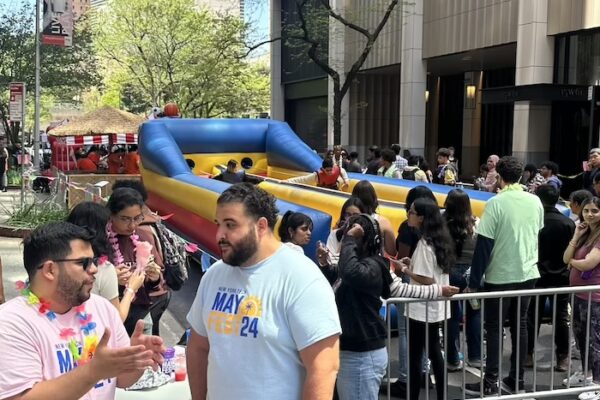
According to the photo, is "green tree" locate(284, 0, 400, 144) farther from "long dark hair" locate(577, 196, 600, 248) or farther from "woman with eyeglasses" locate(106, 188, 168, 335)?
"woman with eyeglasses" locate(106, 188, 168, 335)

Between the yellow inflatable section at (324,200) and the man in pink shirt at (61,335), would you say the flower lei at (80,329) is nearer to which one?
the man in pink shirt at (61,335)

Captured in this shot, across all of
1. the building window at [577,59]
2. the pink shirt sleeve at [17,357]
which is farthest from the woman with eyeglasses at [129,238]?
the building window at [577,59]

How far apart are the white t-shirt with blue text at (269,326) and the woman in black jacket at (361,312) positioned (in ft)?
3.45

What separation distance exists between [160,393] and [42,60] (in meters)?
28.9

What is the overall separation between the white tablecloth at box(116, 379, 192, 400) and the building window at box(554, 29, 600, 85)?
52.9ft

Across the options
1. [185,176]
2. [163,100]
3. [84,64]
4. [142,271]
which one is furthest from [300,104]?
[142,271]

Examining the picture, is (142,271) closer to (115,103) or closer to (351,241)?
(351,241)

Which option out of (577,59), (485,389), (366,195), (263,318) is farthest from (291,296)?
(577,59)

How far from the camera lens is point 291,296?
262 cm

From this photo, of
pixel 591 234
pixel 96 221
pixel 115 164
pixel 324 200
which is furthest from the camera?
pixel 115 164

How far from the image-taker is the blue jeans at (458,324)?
5.81 meters

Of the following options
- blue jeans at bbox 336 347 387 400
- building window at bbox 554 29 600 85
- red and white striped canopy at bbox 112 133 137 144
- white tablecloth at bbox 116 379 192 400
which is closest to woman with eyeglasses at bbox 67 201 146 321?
white tablecloth at bbox 116 379 192 400

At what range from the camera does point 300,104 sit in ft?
127

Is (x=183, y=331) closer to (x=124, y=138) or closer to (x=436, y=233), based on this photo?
(x=436, y=233)
